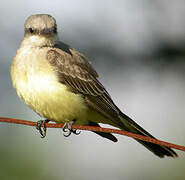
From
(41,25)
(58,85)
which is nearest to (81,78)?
(58,85)

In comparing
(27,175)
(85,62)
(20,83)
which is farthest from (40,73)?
(27,175)

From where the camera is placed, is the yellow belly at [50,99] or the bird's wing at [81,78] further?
the bird's wing at [81,78]

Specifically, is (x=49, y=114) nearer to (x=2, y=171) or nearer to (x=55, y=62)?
(x=55, y=62)

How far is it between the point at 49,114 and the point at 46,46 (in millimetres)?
591

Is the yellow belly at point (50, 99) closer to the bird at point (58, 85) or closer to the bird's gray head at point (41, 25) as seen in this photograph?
the bird at point (58, 85)

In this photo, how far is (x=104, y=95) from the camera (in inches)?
140

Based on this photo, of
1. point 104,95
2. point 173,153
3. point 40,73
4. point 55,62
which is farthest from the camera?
point 104,95

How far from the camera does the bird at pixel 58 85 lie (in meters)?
3.04

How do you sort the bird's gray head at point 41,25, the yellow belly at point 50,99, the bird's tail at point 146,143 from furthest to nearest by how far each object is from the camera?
the bird's gray head at point 41,25 → the yellow belly at point 50,99 → the bird's tail at point 146,143

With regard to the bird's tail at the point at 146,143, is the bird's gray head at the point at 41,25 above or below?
above

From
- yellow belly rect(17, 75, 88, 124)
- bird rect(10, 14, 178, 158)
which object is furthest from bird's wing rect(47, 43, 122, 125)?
yellow belly rect(17, 75, 88, 124)

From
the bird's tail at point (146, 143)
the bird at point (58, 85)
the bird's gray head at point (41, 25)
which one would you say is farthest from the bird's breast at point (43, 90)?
the bird's tail at point (146, 143)

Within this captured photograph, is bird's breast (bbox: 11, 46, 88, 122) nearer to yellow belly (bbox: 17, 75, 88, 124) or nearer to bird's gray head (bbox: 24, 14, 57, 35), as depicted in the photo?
yellow belly (bbox: 17, 75, 88, 124)

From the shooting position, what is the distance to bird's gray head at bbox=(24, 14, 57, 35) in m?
3.40
